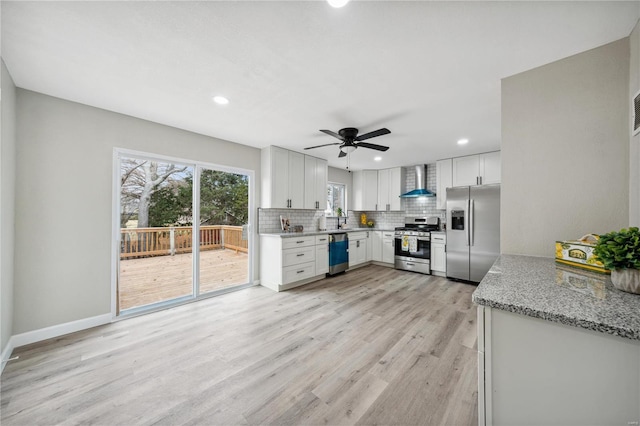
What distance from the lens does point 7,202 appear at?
2029mm

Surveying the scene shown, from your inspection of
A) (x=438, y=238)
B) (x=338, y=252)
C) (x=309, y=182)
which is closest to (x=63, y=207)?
(x=309, y=182)

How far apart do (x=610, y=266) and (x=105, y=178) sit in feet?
13.4

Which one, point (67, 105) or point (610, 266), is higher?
point (67, 105)

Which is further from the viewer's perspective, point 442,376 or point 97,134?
point 97,134

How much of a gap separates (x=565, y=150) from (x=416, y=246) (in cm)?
358

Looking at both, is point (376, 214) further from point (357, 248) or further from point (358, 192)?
point (357, 248)

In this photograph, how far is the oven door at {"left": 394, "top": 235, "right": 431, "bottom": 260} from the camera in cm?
493

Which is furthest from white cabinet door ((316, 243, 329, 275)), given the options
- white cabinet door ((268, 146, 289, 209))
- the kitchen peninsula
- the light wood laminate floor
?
the kitchen peninsula

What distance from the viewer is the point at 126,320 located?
108 inches

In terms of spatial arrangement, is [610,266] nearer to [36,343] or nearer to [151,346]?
[151,346]

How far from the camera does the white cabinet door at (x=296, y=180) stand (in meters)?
4.39

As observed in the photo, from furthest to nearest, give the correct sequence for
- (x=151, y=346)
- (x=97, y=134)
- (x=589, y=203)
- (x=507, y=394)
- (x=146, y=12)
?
1. (x=97, y=134)
2. (x=151, y=346)
3. (x=589, y=203)
4. (x=146, y=12)
5. (x=507, y=394)

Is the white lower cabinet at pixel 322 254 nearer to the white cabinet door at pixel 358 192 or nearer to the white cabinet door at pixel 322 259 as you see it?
the white cabinet door at pixel 322 259

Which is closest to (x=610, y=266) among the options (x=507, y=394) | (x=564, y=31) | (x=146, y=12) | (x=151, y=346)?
(x=507, y=394)
